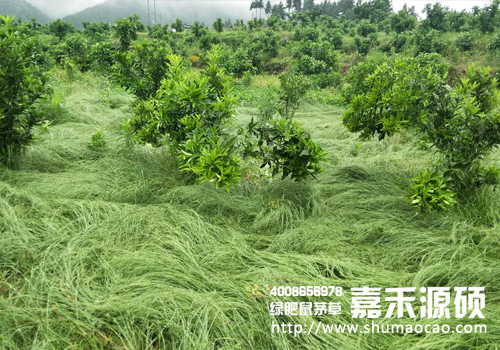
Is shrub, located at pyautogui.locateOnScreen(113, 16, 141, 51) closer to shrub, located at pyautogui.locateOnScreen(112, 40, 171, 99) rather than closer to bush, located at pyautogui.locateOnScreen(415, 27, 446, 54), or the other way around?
shrub, located at pyautogui.locateOnScreen(112, 40, 171, 99)

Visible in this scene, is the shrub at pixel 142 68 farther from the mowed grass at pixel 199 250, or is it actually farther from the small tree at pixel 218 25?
the small tree at pixel 218 25

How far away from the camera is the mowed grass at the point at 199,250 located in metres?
1.76

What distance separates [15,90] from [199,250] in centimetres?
297

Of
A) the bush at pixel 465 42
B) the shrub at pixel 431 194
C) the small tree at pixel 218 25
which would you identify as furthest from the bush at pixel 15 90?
the small tree at pixel 218 25

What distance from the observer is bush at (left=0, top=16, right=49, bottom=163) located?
3.44 m

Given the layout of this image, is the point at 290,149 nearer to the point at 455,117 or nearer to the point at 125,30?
the point at 455,117

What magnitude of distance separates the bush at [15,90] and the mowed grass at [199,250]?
0.93 ft

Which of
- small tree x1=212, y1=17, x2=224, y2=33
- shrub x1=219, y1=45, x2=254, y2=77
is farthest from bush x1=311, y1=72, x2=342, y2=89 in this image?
small tree x1=212, y1=17, x2=224, y2=33

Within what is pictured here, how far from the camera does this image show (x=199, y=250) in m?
2.49

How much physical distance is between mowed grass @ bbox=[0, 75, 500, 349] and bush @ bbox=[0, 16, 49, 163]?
0.28m

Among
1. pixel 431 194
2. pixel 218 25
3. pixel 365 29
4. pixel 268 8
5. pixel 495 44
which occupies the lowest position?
pixel 431 194

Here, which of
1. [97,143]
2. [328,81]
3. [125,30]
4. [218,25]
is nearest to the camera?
[97,143]

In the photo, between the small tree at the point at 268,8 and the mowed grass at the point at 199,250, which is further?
the small tree at the point at 268,8

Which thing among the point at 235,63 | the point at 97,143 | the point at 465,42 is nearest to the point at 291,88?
the point at 97,143
